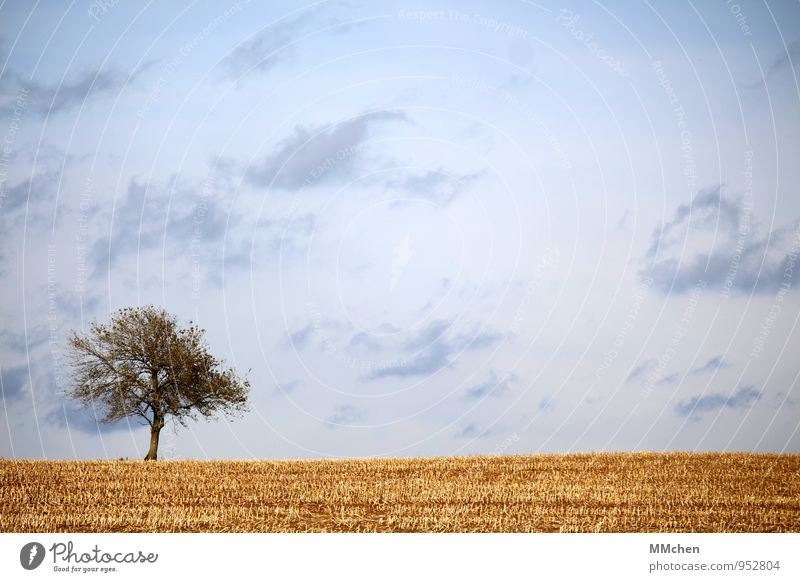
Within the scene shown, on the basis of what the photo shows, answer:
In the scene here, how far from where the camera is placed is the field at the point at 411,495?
65.4ft

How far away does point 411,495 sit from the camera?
76.7 feet

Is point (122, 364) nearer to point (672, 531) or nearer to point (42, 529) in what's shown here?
point (42, 529)

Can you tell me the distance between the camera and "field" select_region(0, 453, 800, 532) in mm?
19922
